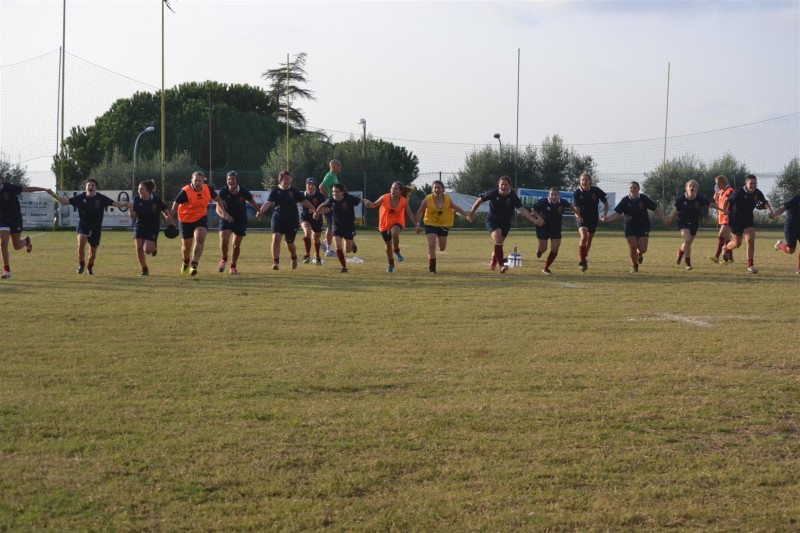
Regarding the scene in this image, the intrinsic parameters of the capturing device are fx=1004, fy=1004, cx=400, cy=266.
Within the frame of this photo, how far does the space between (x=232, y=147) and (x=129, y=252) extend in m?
42.8

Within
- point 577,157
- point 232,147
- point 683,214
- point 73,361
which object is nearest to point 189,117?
point 232,147

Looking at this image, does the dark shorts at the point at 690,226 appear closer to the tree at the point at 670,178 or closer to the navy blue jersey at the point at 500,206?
the navy blue jersey at the point at 500,206

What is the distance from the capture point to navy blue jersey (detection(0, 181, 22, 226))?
54.5 feet

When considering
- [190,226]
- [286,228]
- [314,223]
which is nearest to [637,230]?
[314,223]

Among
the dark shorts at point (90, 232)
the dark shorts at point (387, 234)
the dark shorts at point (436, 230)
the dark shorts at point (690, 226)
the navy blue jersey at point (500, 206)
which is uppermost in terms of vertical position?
the navy blue jersey at point (500, 206)

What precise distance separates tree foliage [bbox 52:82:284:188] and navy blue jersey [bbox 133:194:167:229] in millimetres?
47400

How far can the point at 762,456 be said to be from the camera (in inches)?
214

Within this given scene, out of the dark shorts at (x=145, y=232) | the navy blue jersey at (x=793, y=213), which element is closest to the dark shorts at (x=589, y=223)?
the navy blue jersey at (x=793, y=213)

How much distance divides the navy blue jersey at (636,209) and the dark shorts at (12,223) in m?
10.6

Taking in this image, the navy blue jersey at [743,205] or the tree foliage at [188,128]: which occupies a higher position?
the tree foliage at [188,128]

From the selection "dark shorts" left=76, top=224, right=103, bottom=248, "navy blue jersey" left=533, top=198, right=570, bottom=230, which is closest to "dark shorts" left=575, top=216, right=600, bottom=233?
"navy blue jersey" left=533, top=198, right=570, bottom=230

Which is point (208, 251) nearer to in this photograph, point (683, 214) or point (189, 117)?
point (683, 214)

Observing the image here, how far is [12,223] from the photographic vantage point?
1673cm

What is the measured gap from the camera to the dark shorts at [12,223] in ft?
54.5
